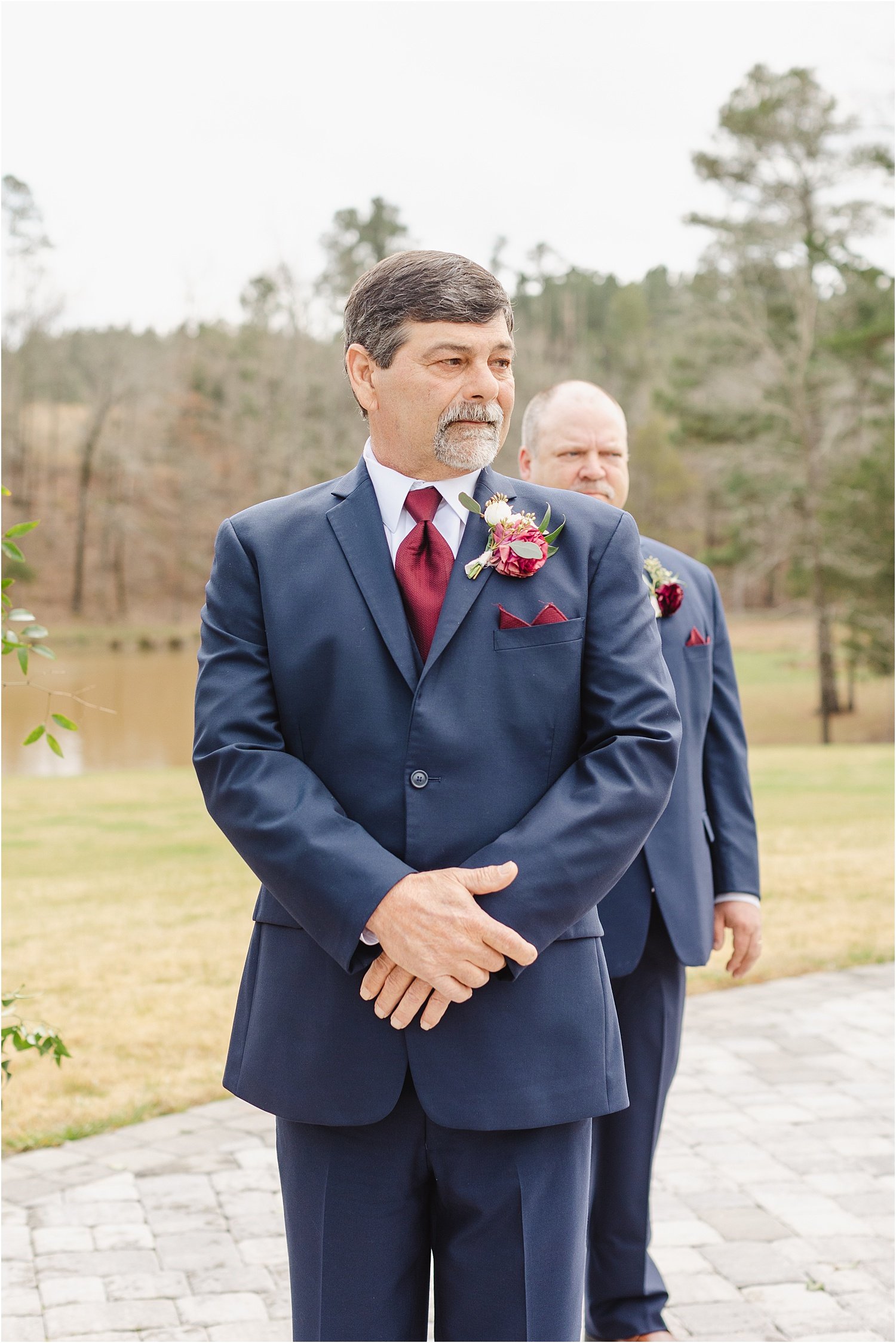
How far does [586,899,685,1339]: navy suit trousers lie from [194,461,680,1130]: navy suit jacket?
3.16ft

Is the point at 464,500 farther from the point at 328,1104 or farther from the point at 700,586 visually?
the point at 700,586

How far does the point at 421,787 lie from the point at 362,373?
2.42 ft

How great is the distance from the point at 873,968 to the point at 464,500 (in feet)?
18.2

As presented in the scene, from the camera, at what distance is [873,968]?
681 centimetres

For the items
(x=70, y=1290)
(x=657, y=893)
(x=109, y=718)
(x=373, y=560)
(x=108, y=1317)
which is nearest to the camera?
(x=373, y=560)

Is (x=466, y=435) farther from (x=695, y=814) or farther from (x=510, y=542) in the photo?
(x=695, y=814)

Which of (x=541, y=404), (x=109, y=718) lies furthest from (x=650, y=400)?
(x=541, y=404)

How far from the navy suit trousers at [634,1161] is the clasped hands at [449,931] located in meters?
1.21

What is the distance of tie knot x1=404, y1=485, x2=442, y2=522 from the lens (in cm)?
220

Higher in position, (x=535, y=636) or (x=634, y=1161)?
(x=535, y=636)

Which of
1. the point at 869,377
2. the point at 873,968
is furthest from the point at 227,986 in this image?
the point at 869,377

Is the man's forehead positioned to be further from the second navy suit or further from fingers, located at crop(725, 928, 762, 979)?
fingers, located at crop(725, 928, 762, 979)

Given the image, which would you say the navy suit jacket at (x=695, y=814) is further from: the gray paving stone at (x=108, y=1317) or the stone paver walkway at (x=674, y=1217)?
the gray paving stone at (x=108, y=1317)

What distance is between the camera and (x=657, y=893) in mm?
2984
